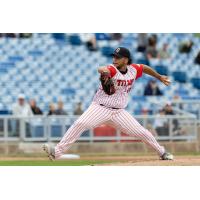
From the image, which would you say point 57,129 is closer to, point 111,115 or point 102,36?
point 111,115

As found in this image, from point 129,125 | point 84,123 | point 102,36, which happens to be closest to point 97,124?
point 84,123

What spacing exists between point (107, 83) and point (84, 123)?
647 mm

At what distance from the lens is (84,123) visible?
11281 millimetres

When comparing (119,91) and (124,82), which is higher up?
(124,82)

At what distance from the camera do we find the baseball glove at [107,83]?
11.0 metres

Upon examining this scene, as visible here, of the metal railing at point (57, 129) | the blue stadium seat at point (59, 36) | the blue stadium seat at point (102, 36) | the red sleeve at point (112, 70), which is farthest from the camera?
the blue stadium seat at point (102, 36)

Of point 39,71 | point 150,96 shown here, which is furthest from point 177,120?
point 39,71

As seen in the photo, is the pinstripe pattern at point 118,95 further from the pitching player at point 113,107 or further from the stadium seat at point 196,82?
the stadium seat at point 196,82

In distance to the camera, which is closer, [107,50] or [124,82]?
[124,82]

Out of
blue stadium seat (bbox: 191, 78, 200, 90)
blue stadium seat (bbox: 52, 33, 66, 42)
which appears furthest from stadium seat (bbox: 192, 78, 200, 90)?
blue stadium seat (bbox: 52, 33, 66, 42)

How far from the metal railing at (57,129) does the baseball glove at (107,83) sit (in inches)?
264

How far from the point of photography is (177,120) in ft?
61.1

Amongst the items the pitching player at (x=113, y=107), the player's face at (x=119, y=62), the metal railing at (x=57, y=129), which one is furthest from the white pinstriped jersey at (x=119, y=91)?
the metal railing at (x=57, y=129)

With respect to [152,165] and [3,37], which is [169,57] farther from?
[152,165]
